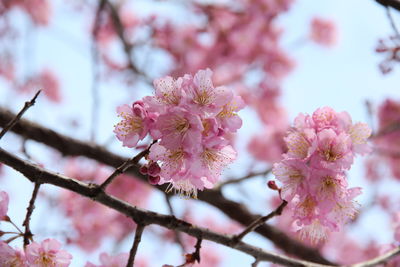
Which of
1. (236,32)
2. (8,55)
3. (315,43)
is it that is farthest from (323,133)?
(315,43)

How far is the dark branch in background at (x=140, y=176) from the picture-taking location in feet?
10.6

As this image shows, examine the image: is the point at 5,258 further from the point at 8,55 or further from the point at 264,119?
the point at 264,119

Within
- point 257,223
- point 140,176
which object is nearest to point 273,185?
point 257,223

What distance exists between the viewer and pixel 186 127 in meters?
1.43

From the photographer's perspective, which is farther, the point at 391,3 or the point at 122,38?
the point at 122,38

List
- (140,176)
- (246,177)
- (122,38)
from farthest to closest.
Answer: (122,38), (140,176), (246,177)

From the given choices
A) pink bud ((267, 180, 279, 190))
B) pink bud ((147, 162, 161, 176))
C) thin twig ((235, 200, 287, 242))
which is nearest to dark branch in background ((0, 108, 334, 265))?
pink bud ((267, 180, 279, 190))

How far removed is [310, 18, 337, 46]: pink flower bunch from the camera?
7.73m

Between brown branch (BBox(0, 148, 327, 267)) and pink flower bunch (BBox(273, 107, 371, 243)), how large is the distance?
0.63 feet

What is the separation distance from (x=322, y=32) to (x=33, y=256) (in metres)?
7.09

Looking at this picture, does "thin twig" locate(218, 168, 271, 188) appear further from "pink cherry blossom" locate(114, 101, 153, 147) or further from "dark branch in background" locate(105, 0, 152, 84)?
"dark branch in background" locate(105, 0, 152, 84)

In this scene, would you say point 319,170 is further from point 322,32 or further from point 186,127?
point 322,32

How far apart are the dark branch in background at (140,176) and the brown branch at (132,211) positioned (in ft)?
5.11

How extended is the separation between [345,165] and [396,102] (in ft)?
18.7
